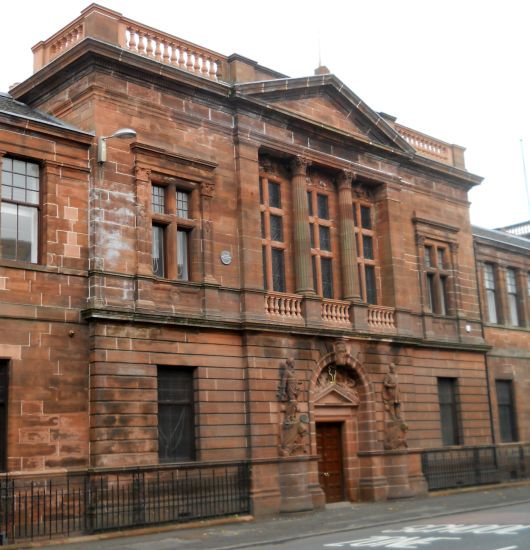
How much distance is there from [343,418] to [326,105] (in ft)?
34.3

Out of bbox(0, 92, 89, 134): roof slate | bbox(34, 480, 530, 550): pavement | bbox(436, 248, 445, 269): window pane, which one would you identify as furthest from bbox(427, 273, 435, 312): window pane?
bbox(0, 92, 89, 134): roof slate

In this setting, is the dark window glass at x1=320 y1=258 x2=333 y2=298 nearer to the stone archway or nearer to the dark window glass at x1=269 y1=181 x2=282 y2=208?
the stone archway

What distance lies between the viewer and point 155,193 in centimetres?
2297

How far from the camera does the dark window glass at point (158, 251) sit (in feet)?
74.2

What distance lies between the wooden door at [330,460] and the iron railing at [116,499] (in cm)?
410

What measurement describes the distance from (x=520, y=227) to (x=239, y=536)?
35.9 metres

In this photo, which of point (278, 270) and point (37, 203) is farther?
point (278, 270)

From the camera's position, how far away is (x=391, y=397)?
27.1 m

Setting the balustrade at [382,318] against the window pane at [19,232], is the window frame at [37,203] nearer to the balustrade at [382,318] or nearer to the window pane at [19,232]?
the window pane at [19,232]

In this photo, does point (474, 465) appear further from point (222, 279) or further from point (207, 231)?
point (207, 231)

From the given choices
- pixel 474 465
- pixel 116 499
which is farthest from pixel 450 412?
pixel 116 499

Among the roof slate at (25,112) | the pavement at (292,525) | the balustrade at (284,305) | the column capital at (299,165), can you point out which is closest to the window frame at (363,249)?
the column capital at (299,165)

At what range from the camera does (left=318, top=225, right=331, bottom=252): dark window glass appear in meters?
27.5

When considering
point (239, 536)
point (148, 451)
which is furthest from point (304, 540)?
point (148, 451)
